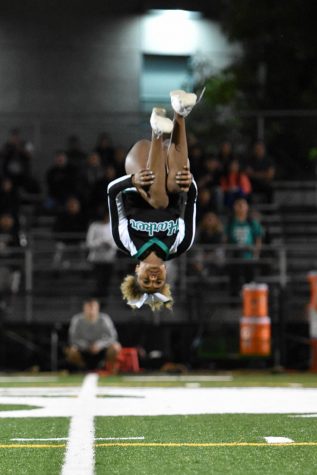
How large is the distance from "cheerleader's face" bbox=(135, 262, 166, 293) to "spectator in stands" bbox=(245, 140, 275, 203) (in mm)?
10486

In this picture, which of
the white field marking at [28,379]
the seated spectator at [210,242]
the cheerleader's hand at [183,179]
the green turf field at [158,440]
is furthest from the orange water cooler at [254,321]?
the cheerleader's hand at [183,179]

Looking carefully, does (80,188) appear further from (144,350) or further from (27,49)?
(27,49)

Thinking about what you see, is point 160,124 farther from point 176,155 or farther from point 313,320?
point 313,320

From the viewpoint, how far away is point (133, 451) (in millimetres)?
6379

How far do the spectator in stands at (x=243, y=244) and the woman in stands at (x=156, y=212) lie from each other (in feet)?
25.1

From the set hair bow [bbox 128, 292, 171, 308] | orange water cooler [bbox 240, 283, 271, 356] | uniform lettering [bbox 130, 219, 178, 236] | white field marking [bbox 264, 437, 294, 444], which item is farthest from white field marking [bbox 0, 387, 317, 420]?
orange water cooler [bbox 240, 283, 271, 356]

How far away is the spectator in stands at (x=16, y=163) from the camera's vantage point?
19844 mm

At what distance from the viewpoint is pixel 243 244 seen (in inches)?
674

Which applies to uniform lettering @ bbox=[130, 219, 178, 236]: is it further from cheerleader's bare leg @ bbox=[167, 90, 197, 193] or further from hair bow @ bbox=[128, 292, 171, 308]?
hair bow @ bbox=[128, 292, 171, 308]

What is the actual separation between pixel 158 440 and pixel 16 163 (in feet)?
44.2

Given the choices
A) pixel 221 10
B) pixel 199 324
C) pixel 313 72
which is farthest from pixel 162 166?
pixel 221 10

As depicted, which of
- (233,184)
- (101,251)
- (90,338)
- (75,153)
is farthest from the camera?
(75,153)

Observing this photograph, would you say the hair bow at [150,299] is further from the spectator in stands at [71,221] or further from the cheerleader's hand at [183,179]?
the spectator in stands at [71,221]

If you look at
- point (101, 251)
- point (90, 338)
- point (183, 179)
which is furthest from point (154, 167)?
point (101, 251)
